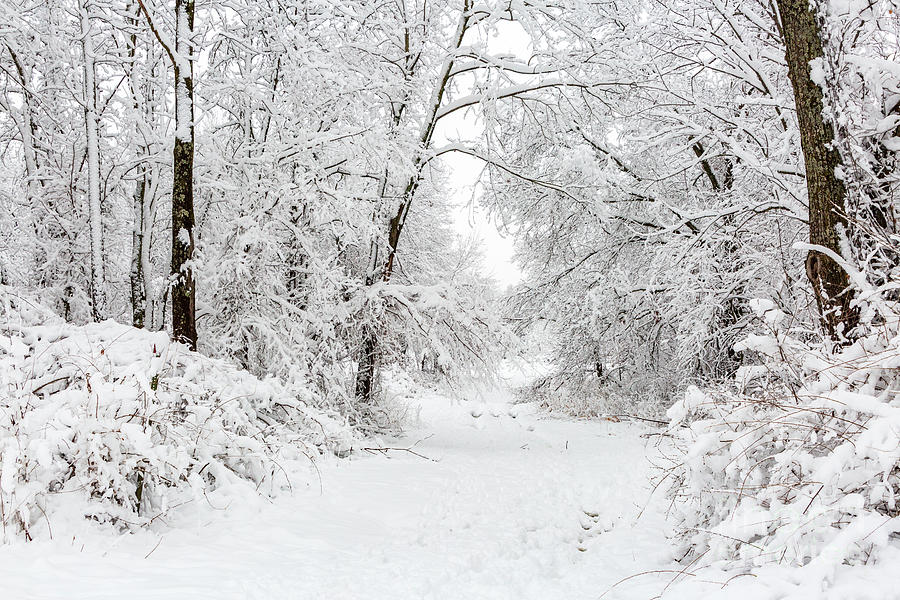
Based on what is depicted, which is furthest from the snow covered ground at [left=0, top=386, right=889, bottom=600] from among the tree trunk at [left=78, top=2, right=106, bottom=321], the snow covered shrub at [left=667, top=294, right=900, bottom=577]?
the tree trunk at [left=78, top=2, right=106, bottom=321]

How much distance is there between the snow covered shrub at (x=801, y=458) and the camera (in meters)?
2.22

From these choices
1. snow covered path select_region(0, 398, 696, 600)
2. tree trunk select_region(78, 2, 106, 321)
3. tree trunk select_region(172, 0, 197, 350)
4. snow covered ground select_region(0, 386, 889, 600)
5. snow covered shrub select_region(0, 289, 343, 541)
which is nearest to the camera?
snow covered ground select_region(0, 386, 889, 600)

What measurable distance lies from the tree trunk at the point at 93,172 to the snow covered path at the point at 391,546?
3.77m

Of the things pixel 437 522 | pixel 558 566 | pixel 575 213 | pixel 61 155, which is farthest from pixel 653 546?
pixel 61 155

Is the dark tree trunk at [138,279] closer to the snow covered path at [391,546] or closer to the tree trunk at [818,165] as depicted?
the snow covered path at [391,546]

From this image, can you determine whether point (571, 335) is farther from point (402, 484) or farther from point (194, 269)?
point (194, 269)

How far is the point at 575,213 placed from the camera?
36.7 feet

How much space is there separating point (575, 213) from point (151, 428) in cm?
920

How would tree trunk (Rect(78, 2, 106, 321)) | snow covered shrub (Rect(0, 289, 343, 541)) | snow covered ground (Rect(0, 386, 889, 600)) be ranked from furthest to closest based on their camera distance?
tree trunk (Rect(78, 2, 106, 321)) → snow covered shrub (Rect(0, 289, 343, 541)) → snow covered ground (Rect(0, 386, 889, 600))

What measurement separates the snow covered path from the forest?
0.11 feet

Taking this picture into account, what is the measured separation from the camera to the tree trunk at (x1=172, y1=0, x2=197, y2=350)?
6.16 m

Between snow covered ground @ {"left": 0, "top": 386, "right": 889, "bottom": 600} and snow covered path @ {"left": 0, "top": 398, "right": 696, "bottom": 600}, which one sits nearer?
snow covered ground @ {"left": 0, "top": 386, "right": 889, "bottom": 600}

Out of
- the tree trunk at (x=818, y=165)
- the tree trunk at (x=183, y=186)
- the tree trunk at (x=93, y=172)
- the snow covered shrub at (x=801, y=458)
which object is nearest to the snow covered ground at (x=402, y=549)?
the snow covered shrub at (x=801, y=458)

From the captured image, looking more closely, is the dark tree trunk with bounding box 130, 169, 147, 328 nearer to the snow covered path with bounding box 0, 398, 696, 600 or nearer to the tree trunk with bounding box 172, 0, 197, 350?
the tree trunk with bounding box 172, 0, 197, 350
